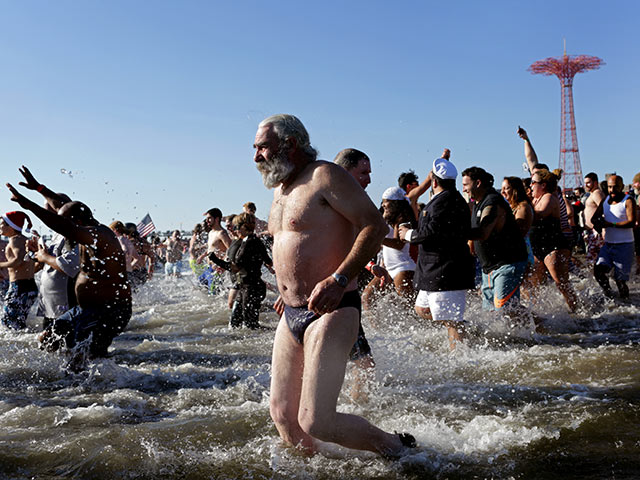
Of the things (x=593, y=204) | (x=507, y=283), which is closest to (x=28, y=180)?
(x=507, y=283)

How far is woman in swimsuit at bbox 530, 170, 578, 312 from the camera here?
26.6 ft

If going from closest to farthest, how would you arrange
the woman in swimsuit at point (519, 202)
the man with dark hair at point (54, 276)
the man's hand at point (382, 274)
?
the man with dark hair at point (54, 276)
the man's hand at point (382, 274)
the woman in swimsuit at point (519, 202)

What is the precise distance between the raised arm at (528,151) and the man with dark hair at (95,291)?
6.33 meters

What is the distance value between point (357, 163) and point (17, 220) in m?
6.18

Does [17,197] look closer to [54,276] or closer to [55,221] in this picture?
[55,221]

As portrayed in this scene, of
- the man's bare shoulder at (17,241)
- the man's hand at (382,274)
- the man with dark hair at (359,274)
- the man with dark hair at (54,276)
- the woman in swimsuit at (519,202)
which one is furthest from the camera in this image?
the man's bare shoulder at (17,241)

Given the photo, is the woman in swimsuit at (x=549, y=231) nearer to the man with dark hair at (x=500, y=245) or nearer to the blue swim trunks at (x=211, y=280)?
the man with dark hair at (x=500, y=245)

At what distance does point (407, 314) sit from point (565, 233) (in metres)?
2.87

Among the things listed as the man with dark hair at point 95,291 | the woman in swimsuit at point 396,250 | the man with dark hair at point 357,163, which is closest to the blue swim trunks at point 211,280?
the woman in swimsuit at point 396,250

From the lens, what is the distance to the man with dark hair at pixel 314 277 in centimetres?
299

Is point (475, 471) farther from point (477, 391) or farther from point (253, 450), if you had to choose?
point (477, 391)

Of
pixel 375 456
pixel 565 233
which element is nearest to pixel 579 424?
pixel 375 456

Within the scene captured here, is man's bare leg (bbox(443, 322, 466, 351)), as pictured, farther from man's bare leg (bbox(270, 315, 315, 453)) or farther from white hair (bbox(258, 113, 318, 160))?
white hair (bbox(258, 113, 318, 160))

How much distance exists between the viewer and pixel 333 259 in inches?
124
